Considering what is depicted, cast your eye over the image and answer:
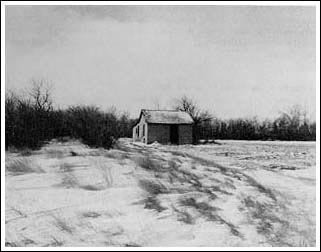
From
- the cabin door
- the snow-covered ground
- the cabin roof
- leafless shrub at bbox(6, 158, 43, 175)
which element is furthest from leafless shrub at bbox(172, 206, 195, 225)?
leafless shrub at bbox(6, 158, 43, 175)

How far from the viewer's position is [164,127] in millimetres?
2352

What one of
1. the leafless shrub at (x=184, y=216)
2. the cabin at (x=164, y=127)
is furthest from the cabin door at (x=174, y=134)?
the leafless shrub at (x=184, y=216)

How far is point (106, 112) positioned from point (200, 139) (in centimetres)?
56

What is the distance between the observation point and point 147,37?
2367 millimetres

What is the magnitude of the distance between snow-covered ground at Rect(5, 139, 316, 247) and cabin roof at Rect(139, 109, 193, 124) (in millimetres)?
148

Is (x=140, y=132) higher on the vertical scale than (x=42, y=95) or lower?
lower

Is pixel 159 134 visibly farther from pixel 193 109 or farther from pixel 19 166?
pixel 19 166

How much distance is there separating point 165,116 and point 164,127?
0.06 meters

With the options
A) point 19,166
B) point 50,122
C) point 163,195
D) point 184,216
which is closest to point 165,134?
point 163,195

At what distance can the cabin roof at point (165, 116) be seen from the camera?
2340mm

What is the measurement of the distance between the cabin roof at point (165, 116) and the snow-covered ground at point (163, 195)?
15 cm

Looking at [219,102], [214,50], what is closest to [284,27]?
[214,50]

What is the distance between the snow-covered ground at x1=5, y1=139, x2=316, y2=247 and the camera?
2191 millimetres

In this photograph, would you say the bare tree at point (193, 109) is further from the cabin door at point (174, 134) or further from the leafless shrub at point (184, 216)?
the leafless shrub at point (184, 216)
